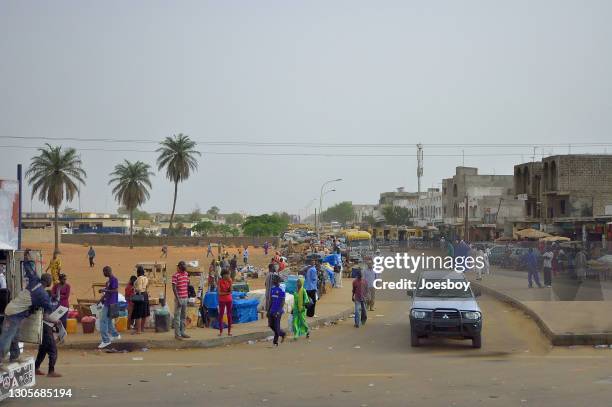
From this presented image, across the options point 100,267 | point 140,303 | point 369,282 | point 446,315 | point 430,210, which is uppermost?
point 430,210

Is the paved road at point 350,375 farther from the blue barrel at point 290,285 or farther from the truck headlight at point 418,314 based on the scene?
the blue barrel at point 290,285

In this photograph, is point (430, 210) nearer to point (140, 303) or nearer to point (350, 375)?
point (140, 303)

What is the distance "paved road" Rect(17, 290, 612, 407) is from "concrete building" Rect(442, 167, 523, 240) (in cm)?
6532

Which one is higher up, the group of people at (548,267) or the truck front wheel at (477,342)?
the group of people at (548,267)

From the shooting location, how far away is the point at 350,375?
1182 cm

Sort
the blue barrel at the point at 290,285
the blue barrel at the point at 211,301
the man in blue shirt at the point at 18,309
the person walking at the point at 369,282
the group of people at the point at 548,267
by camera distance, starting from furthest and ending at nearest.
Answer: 1. the group of people at the point at 548,267
2. the blue barrel at the point at 290,285
3. the person walking at the point at 369,282
4. the blue barrel at the point at 211,301
5. the man in blue shirt at the point at 18,309

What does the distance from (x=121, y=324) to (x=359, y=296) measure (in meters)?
6.08

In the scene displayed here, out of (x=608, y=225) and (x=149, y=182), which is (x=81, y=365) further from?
(x=149, y=182)

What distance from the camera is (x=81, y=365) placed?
13.0 metres

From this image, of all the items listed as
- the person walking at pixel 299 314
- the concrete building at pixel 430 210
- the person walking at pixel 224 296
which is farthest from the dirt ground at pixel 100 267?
the concrete building at pixel 430 210

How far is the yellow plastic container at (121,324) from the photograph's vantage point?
54.2 feet

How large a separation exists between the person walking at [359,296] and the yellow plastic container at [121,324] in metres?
5.83

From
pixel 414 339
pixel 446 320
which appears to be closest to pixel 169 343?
pixel 414 339

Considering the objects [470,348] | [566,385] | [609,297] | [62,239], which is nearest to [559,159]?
[609,297]
